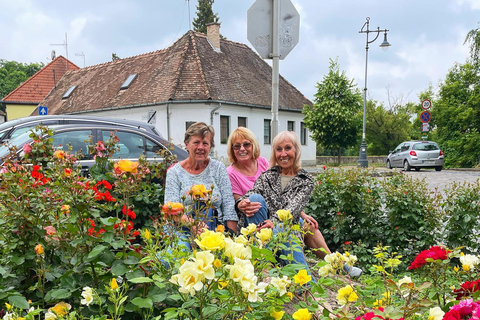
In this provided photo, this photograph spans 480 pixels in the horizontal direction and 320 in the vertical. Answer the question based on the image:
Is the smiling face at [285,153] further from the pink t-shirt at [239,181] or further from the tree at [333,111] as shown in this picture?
the tree at [333,111]

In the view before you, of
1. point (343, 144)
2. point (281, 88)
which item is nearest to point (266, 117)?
point (281, 88)

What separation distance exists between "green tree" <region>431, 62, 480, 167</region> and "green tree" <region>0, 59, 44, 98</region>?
59.3m

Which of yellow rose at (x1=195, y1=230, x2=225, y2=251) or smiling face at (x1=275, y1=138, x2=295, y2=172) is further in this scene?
smiling face at (x1=275, y1=138, x2=295, y2=172)

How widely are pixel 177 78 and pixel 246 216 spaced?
1932 centimetres

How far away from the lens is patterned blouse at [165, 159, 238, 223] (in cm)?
341

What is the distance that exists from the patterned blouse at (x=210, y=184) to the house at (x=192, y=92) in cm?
1621

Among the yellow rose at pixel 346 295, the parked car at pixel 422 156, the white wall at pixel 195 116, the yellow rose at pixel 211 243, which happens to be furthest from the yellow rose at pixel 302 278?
the parked car at pixel 422 156

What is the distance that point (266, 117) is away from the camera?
988 inches

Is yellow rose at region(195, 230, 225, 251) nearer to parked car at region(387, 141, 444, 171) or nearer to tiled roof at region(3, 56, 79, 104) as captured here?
parked car at region(387, 141, 444, 171)

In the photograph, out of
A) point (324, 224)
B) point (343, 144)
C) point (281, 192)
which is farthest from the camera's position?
point (343, 144)

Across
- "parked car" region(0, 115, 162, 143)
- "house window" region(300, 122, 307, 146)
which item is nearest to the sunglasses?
"parked car" region(0, 115, 162, 143)

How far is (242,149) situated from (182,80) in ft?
61.3

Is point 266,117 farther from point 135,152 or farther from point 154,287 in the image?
point 154,287

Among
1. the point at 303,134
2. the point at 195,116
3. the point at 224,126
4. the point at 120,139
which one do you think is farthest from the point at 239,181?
the point at 303,134
